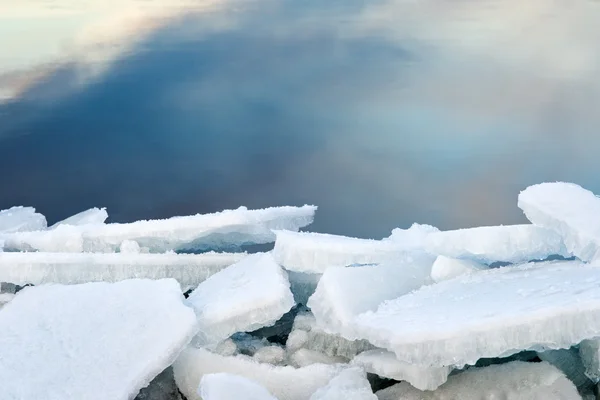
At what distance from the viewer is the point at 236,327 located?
2.06 metres

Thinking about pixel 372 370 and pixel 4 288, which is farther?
pixel 4 288

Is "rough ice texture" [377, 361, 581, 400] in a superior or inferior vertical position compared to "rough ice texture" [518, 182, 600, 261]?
inferior

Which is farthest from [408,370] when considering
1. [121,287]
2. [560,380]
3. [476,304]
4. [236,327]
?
[121,287]

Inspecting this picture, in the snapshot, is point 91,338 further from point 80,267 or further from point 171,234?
point 171,234

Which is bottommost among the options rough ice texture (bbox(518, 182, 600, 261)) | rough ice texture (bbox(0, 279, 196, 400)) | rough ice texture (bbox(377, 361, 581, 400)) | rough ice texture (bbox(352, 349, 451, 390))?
rough ice texture (bbox(377, 361, 581, 400))

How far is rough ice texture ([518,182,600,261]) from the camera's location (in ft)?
6.98

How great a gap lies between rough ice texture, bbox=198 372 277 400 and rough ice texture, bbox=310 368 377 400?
0.13 metres

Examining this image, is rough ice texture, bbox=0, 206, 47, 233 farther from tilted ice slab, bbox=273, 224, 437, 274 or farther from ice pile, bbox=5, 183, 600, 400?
tilted ice slab, bbox=273, 224, 437, 274

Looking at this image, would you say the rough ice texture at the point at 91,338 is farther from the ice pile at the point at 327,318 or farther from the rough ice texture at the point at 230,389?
the rough ice texture at the point at 230,389

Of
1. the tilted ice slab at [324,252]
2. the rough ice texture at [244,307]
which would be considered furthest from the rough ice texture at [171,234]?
the rough ice texture at [244,307]

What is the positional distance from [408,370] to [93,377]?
81cm

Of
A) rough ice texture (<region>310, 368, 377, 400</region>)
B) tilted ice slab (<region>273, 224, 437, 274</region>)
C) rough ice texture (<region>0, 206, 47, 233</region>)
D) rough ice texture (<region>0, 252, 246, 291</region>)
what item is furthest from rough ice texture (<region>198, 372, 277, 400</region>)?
rough ice texture (<region>0, 206, 47, 233</region>)

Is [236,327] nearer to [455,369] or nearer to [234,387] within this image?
[234,387]

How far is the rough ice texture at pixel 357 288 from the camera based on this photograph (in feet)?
6.38
